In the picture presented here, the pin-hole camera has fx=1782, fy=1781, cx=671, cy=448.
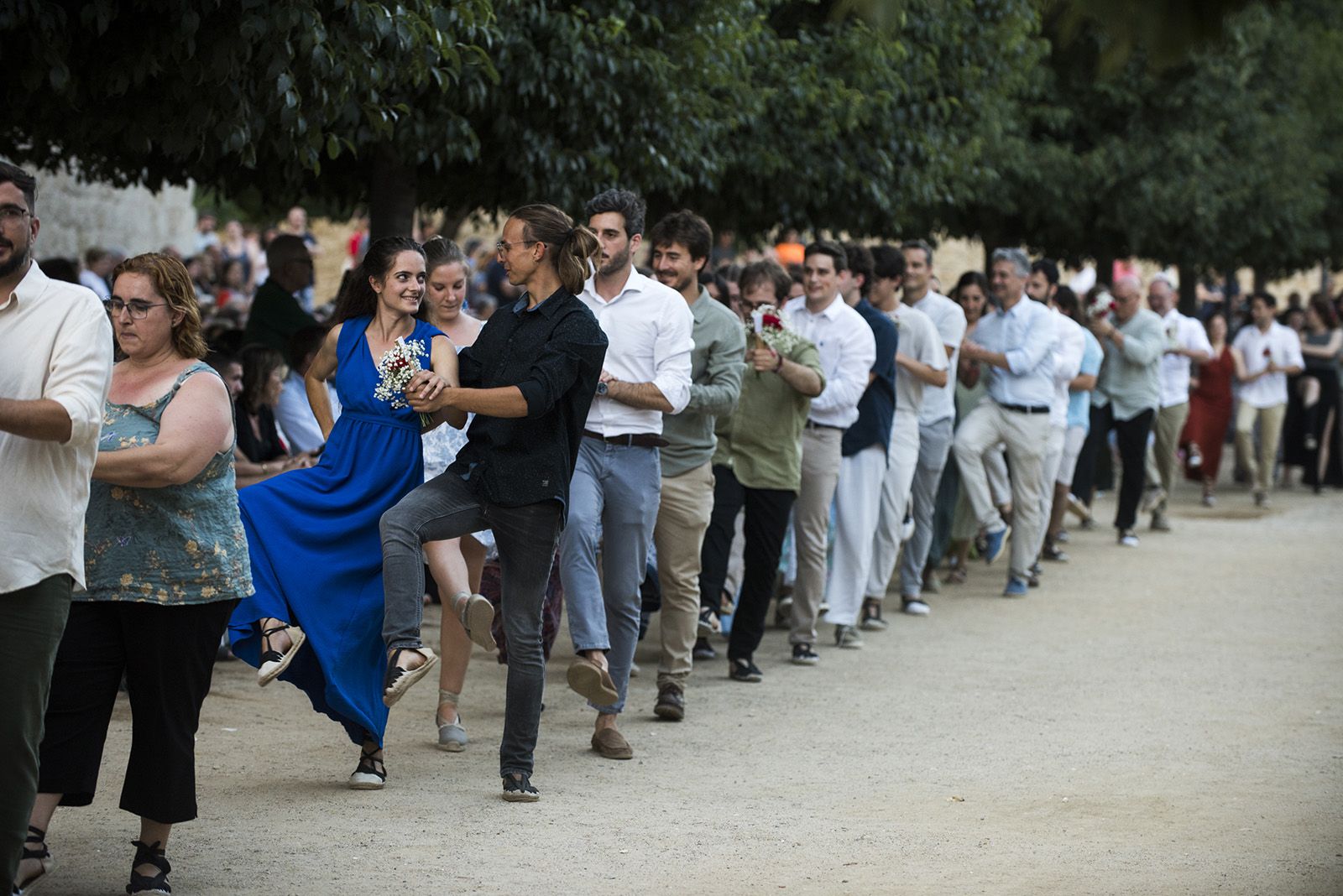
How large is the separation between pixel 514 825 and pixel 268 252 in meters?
6.78

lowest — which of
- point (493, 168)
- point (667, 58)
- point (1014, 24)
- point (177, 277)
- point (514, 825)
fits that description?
point (514, 825)

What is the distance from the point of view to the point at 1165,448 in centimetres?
1692

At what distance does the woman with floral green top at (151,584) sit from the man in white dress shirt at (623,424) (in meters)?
2.07

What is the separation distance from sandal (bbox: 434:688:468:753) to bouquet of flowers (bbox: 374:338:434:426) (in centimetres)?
149

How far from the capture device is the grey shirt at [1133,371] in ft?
49.4

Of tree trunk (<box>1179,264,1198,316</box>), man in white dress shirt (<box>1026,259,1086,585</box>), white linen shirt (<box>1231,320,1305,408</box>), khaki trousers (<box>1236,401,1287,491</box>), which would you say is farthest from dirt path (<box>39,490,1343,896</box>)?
tree trunk (<box>1179,264,1198,316</box>)

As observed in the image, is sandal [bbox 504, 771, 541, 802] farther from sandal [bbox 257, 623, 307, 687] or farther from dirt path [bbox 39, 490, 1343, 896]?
sandal [bbox 257, 623, 307, 687]

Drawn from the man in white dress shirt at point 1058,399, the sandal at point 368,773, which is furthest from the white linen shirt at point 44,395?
the man in white dress shirt at point 1058,399

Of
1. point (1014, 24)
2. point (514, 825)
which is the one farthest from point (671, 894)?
point (1014, 24)

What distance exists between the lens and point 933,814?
6387mm

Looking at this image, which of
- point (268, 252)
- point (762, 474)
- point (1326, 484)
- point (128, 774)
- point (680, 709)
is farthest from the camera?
point (1326, 484)

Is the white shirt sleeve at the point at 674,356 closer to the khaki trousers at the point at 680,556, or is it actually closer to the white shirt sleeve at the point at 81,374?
the khaki trousers at the point at 680,556

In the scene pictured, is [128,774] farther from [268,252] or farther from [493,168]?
[268,252]

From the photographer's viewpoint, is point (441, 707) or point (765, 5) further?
point (765, 5)
